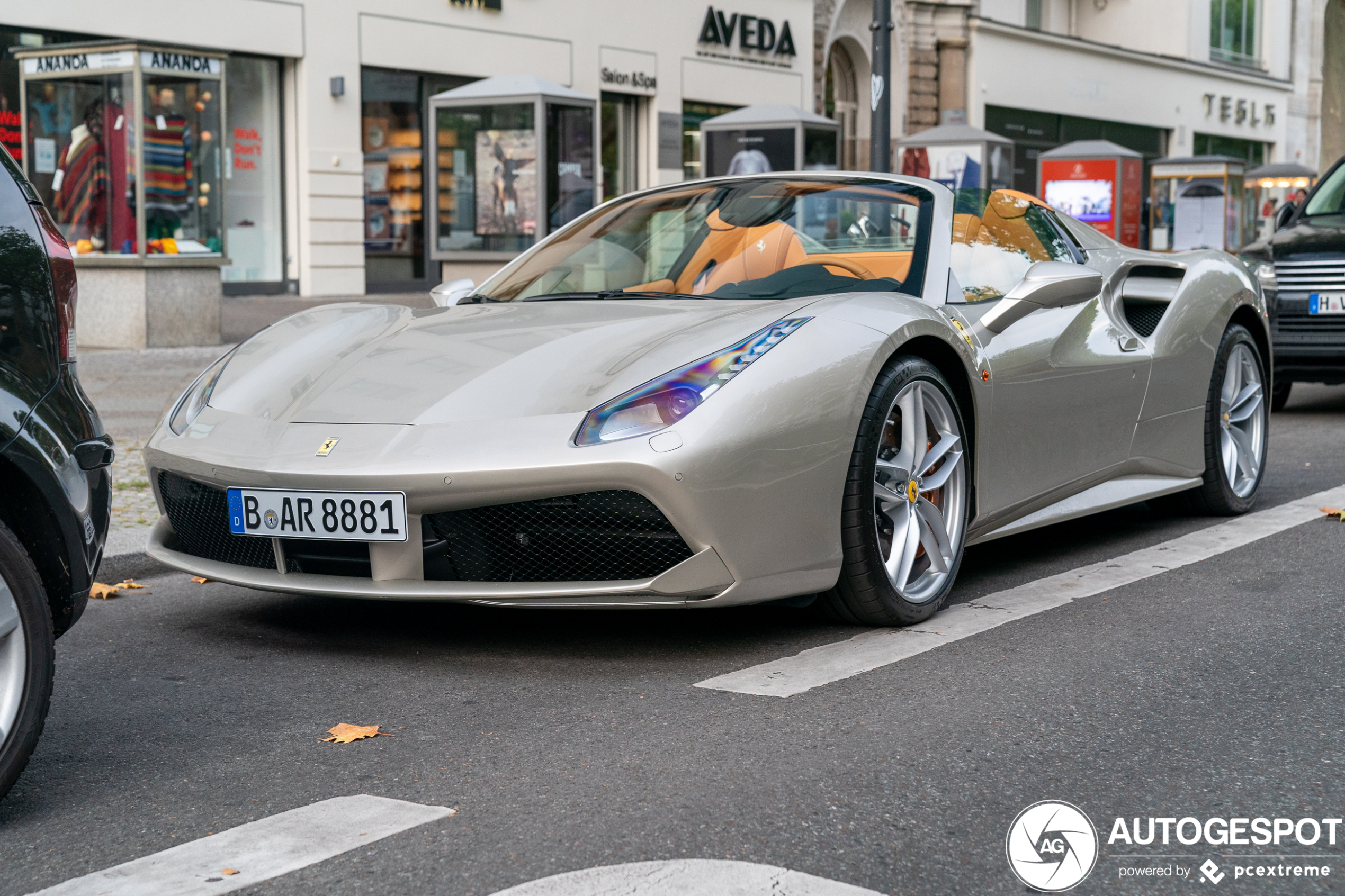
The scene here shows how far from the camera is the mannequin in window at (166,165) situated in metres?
13.4

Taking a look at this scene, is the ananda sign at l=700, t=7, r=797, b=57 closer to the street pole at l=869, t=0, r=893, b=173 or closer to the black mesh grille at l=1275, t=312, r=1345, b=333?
the street pole at l=869, t=0, r=893, b=173

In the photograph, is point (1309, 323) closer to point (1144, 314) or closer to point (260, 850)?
point (1144, 314)

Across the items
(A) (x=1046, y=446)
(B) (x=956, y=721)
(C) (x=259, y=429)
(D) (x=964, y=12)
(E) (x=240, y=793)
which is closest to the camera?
(E) (x=240, y=793)

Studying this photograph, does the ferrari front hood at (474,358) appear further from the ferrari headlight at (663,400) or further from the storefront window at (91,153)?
the storefront window at (91,153)

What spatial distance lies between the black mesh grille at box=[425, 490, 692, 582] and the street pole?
9.64m

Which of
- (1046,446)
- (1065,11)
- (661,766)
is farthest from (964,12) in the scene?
(661,766)

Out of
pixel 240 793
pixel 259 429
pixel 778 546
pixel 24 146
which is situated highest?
pixel 24 146

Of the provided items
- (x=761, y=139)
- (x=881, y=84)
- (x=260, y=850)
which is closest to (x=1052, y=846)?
(x=260, y=850)

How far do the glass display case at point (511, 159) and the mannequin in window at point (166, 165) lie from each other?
2.80m

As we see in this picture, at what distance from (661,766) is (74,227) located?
12031 mm

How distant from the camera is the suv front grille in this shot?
31.2ft

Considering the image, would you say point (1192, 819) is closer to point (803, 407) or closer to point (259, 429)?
point (803, 407)

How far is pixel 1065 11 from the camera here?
120 feet

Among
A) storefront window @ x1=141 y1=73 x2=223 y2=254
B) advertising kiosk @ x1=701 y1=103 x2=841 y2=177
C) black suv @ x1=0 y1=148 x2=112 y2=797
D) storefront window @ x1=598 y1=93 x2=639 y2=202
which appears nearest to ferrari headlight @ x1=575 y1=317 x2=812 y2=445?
black suv @ x1=0 y1=148 x2=112 y2=797
